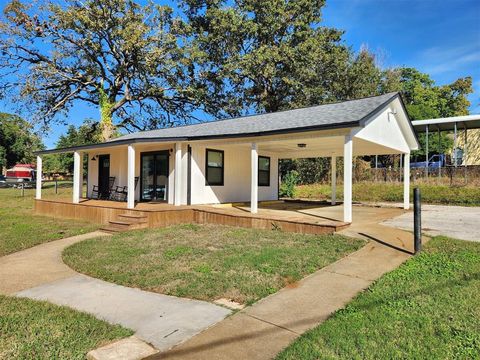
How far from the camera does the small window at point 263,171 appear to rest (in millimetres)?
15750

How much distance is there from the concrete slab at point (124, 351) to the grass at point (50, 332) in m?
0.11

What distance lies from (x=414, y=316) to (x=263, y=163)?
1263 cm

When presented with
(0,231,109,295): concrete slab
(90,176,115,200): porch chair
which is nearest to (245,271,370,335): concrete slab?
(0,231,109,295): concrete slab

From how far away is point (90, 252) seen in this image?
23.2 feet

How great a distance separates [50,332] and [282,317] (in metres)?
2.38

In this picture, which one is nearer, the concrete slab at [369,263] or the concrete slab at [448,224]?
the concrete slab at [369,263]

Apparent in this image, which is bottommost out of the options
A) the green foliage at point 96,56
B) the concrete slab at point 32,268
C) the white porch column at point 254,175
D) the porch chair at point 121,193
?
the concrete slab at point 32,268

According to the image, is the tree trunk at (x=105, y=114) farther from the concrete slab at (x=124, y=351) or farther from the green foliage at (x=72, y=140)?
the concrete slab at (x=124, y=351)

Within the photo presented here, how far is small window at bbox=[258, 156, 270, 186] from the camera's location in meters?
15.8

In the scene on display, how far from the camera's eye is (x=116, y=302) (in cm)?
426

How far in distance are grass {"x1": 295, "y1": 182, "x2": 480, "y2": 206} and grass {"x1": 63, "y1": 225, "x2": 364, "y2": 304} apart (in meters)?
11.1

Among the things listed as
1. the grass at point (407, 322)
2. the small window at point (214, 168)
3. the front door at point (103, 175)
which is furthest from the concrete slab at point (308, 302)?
the front door at point (103, 175)

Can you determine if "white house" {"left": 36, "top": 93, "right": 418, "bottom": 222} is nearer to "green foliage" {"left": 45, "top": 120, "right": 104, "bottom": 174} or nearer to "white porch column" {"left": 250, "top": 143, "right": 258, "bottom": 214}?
"white porch column" {"left": 250, "top": 143, "right": 258, "bottom": 214}

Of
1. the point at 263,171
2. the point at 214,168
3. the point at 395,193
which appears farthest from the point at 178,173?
the point at 395,193
